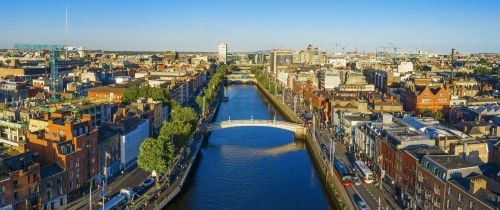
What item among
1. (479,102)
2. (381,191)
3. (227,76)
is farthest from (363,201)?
(227,76)

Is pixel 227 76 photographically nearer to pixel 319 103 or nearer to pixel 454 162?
pixel 319 103

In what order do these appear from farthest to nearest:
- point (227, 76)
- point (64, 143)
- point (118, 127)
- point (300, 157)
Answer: point (227, 76), point (300, 157), point (118, 127), point (64, 143)

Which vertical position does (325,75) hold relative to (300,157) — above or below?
above

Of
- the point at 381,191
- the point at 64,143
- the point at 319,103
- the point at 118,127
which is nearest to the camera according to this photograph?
the point at 64,143

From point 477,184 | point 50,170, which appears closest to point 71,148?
point 50,170

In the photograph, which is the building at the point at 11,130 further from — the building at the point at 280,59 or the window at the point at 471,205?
the building at the point at 280,59

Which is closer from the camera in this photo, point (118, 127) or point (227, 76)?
point (118, 127)

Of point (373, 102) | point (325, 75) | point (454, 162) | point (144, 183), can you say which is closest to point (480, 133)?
point (454, 162)
